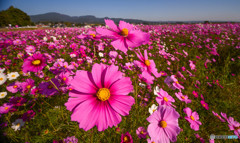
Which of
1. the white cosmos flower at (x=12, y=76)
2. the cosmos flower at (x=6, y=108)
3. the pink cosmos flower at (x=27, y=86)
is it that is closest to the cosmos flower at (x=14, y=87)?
the pink cosmos flower at (x=27, y=86)

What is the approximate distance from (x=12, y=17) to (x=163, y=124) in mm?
36637

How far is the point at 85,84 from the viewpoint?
516 mm

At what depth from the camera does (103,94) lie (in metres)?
0.53

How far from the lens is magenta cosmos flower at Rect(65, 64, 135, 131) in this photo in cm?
46

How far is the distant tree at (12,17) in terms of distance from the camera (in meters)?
22.3

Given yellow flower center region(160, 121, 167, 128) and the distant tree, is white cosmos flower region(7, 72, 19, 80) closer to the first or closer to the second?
yellow flower center region(160, 121, 167, 128)

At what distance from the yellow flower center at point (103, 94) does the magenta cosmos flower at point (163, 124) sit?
0.40 m

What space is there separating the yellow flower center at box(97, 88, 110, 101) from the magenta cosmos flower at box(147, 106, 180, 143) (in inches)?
15.9

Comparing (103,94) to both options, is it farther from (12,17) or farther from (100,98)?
(12,17)

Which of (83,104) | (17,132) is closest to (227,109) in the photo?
(83,104)

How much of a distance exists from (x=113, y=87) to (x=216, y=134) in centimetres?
181

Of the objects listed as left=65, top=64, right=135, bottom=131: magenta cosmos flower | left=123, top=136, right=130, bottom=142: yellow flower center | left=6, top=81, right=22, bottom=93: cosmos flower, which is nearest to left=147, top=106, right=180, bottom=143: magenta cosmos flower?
left=123, top=136, right=130, bottom=142: yellow flower center

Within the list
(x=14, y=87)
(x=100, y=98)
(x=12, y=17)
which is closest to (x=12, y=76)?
(x=14, y=87)

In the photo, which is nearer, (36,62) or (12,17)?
(36,62)
